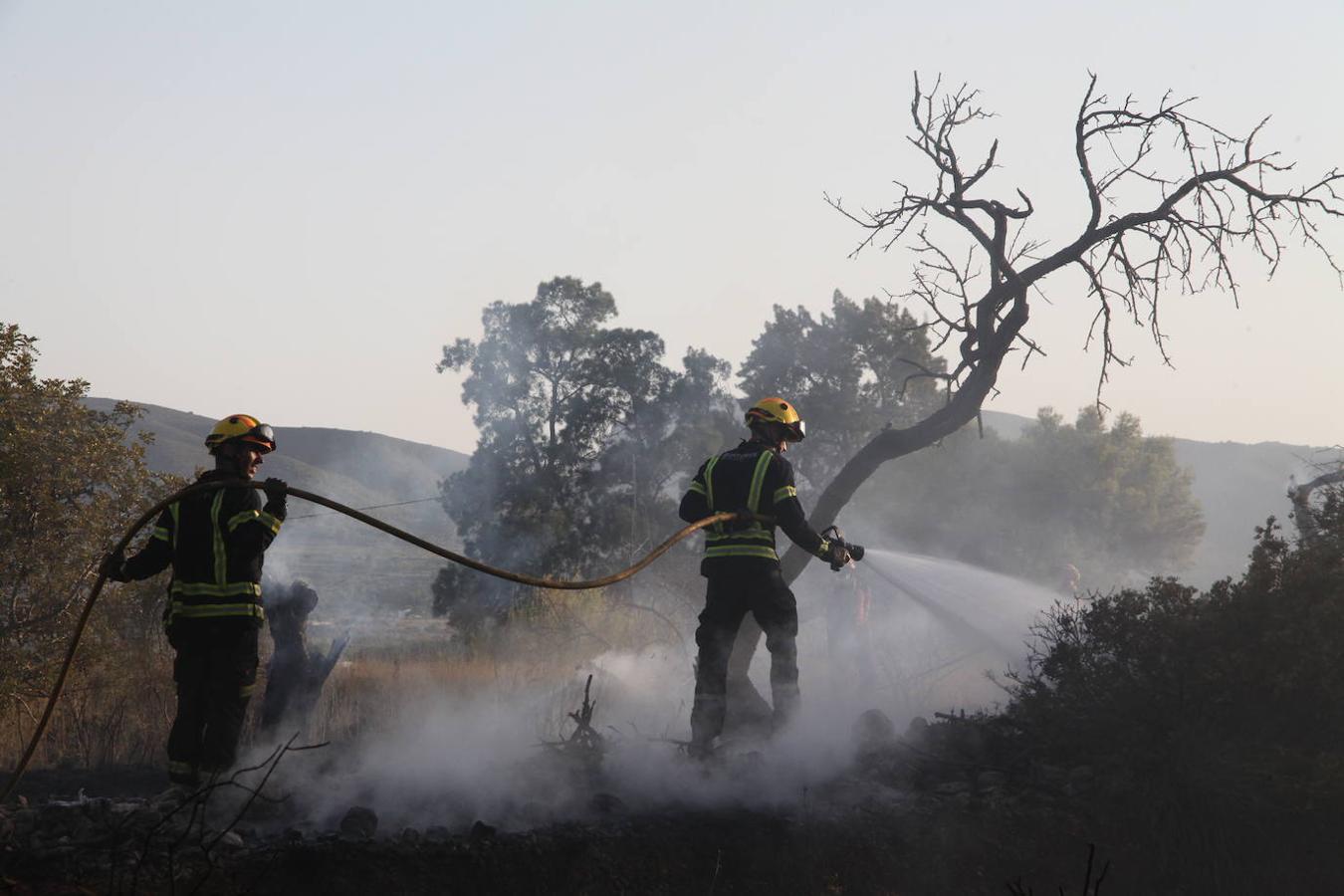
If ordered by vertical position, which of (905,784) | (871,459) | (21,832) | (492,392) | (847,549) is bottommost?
(21,832)

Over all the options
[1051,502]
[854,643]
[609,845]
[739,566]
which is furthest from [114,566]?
[1051,502]

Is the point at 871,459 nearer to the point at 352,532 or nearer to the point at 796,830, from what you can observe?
the point at 796,830

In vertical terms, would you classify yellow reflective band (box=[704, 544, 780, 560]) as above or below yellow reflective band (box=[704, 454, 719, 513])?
below

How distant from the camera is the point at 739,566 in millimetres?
7578

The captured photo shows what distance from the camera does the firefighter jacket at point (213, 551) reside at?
6.14 metres

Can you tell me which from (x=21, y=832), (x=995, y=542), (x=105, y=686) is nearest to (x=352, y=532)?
(x=995, y=542)

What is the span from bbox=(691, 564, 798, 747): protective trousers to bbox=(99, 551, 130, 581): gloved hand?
358 centimetres

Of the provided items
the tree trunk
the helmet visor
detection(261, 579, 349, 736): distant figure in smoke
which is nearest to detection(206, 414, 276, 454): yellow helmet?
the helmet visor

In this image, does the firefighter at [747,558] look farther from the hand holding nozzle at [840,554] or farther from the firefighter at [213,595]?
the firefighter at [213,595]

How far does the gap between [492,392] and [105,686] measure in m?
15.1

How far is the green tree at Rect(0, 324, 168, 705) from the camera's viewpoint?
845 centimetres

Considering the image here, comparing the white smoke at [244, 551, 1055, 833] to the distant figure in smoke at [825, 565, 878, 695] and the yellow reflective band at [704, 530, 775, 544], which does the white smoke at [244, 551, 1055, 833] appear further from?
the yellow reflective band at [704, 530, 775, 544]

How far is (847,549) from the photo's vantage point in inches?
306

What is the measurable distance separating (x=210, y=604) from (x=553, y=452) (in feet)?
57.6
